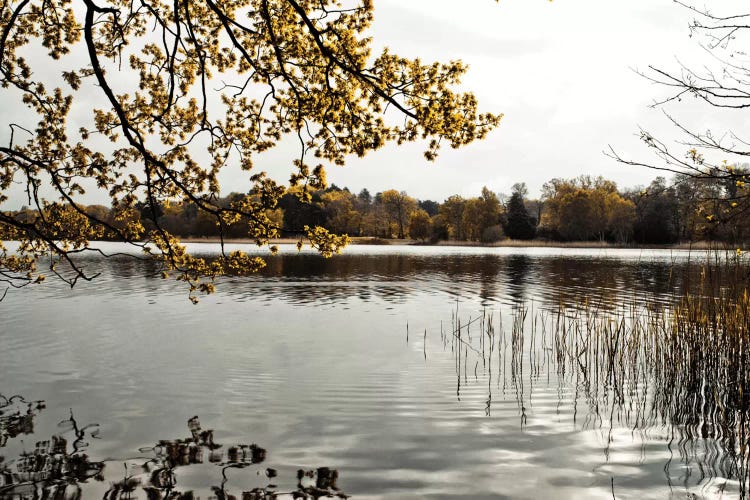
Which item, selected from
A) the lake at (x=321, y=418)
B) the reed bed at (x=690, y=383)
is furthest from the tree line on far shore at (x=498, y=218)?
the reed bed at (x=690, y=383)

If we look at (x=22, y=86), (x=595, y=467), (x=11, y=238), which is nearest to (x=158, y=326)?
(x=11, y=238)

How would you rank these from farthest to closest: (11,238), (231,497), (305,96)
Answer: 1. (11,238)
2. (305,96)
3. (231,497)

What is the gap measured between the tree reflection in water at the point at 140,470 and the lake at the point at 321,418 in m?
0.03

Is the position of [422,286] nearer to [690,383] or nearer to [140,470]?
[690,383]

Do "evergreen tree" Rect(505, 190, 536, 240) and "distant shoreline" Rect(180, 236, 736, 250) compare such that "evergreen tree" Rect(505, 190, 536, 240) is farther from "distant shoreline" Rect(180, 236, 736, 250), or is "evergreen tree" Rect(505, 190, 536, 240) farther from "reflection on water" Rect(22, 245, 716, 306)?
"reflection on water" Rect(22, 245, 716, 306)

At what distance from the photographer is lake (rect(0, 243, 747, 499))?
620 centimetres

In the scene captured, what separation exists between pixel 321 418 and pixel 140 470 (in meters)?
2.87

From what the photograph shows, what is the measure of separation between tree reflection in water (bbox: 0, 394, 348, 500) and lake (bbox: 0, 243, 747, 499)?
0.03m

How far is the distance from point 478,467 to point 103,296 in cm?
2228

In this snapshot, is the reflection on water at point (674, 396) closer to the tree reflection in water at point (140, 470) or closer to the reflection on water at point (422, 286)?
the tree reflection in water at point (140, 470)

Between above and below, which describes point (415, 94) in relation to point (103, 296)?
above

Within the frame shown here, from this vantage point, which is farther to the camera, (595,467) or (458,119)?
(458,119)

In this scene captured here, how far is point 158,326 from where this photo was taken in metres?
17.3

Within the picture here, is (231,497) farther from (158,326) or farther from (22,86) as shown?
(158,326)
